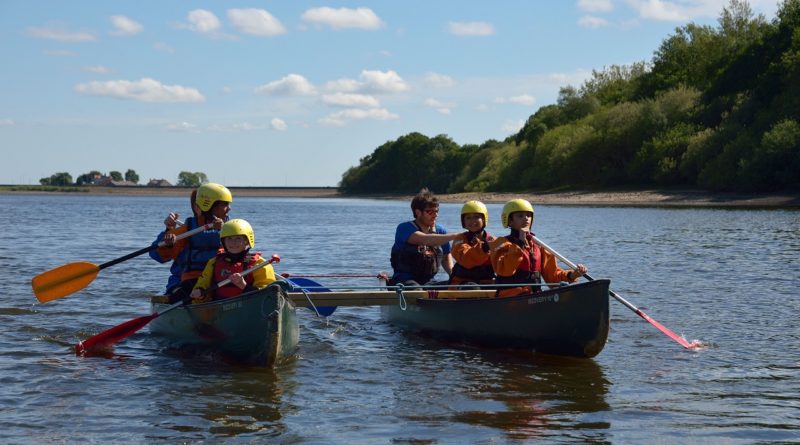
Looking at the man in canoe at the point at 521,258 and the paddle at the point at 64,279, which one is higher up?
the man in canoe at the point at 521,258

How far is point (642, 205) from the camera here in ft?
165

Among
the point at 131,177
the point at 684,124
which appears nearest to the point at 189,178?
the point at 131,177

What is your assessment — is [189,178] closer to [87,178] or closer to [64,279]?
[87,178]

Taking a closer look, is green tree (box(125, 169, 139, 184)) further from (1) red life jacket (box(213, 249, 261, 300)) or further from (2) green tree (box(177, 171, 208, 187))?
(1) red life jacket (box(213, 249, 261, 300))

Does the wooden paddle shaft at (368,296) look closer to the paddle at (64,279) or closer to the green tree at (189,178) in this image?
the paddle at (64,279)

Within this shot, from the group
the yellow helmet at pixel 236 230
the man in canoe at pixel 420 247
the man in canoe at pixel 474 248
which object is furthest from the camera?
the man in canoe at pixel 420 247

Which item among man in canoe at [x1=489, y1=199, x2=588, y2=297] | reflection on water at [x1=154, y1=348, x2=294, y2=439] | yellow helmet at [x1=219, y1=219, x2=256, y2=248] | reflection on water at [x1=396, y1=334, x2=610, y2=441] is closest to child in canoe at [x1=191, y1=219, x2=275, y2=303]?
yellow helmet at [x1=219, y1=219, x2=256, y2=248]

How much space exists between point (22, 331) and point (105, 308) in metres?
2.32

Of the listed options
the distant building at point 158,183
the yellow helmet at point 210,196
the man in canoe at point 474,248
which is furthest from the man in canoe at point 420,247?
the distant building at point 158,183

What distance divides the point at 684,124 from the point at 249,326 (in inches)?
2038

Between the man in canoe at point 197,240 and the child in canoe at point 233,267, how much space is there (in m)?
0.68

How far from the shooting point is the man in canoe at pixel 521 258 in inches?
360

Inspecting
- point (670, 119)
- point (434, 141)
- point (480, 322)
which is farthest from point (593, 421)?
point (434, 141)

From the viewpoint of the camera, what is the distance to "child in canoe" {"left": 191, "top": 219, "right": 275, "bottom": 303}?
8641mm
